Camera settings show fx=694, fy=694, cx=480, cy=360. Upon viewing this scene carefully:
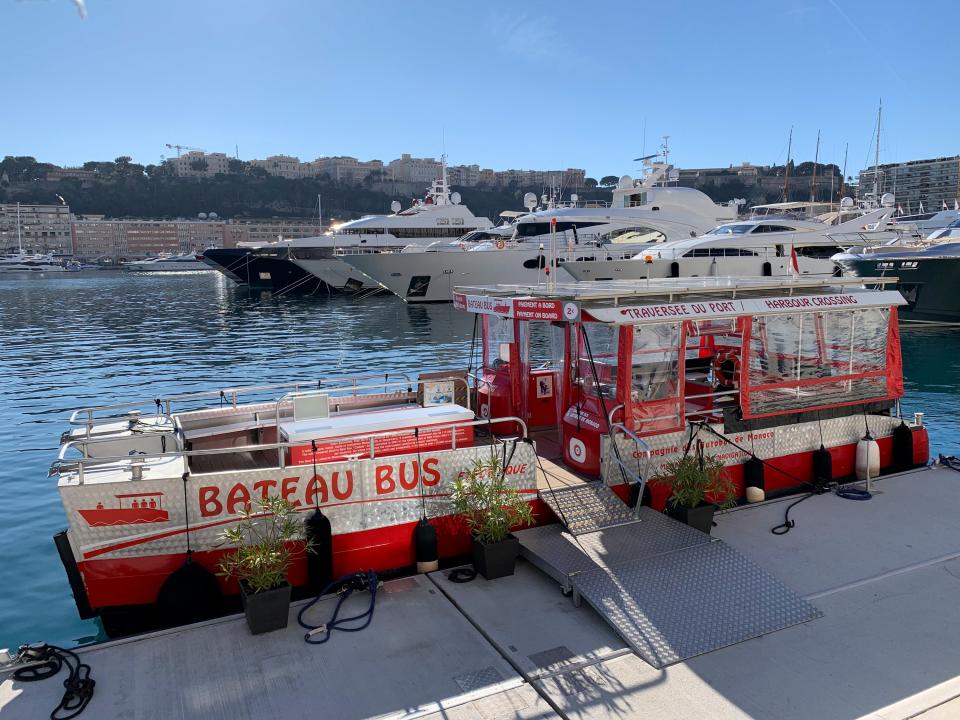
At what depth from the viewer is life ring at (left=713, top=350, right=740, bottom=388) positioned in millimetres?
9820

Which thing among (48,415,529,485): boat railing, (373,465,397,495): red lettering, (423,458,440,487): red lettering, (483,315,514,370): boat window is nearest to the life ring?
(483,315,514,370): boat window

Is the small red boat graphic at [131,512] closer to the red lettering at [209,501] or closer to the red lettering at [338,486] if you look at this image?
the red lettering at [209,501]

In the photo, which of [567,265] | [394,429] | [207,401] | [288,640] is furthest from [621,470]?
[567,265]

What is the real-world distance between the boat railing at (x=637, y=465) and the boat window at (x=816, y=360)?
73.1 inches

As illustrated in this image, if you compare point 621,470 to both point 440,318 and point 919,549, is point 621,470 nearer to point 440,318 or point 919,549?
point 919,549

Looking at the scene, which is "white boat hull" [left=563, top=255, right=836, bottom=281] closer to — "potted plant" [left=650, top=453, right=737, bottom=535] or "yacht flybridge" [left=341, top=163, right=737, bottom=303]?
"yacht flybridge" [left=341, top=163, right=737, bottom=303]

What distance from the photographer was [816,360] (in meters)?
10.2

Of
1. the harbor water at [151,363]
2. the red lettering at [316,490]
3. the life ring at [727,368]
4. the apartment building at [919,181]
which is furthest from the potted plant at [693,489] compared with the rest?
the apartment building at [919,181]

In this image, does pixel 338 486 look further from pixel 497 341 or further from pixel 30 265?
pixel 30 265

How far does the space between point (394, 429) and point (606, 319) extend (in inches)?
113

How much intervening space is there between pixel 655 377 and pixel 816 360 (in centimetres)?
299

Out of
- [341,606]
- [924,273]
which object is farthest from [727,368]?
[924,273]

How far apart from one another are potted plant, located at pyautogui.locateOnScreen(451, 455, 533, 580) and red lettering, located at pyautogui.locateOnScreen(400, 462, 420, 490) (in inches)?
17.3

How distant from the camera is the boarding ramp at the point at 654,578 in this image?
20.6 feet
